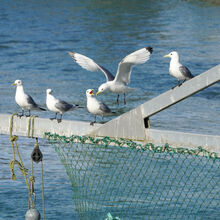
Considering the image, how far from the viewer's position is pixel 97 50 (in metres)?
26.9

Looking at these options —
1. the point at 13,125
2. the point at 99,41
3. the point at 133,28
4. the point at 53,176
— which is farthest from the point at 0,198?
the point at 133,28

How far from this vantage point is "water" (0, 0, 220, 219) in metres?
16.8

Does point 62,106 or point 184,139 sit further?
point 62,106

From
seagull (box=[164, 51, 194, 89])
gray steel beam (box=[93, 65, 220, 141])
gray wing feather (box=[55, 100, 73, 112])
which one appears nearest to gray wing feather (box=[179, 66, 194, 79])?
seagull (box=[164, 51, 194, 89])

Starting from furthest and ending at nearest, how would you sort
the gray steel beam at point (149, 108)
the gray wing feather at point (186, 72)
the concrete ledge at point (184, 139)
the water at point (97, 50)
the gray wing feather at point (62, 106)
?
the water at point (97, 50), the gray wing feather at point (186, 72), the gray wing feather at point (62, 106), the concrete ledge at point (184, 139), the gray steel beam at point (149, 108)

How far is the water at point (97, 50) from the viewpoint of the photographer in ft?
55.0

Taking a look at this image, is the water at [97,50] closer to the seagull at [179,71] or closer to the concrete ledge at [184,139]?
the seagull at [179,71]

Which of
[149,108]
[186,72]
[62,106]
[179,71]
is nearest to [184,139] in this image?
[149,108]

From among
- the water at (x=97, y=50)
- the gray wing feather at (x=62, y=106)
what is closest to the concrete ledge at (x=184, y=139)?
the gray wing feather at (x=62, y=106)

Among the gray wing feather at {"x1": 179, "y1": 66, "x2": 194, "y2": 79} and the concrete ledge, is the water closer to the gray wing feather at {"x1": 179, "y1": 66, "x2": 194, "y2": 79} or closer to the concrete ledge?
the gray wing feather at {"x1": 179, "y1": 66, "x2": 194, "y2": 79}

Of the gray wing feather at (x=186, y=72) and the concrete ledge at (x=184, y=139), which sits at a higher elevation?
the gray wing feather at (x=186, y=72)

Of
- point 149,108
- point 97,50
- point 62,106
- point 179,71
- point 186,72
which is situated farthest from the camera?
point 97,50

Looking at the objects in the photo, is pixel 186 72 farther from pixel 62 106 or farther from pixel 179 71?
pixel 62 106

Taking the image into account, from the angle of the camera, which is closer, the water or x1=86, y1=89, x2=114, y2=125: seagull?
x1=86, y1=89, x2=114, y2=125: seagull
